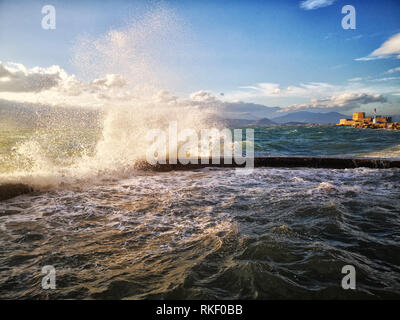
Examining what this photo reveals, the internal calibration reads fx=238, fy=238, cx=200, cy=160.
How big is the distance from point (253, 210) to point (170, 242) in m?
1.75

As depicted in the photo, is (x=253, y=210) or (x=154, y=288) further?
(x=253, y=210)

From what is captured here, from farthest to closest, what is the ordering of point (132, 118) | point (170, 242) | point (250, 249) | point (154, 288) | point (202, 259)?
1. point (132, 118)
2. point (170, 242)
3. point (250, 249)
4. point (202, 259)
5. point (154, 288)

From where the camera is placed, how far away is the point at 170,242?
123 inches

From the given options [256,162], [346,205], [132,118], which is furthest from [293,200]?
[132,118]

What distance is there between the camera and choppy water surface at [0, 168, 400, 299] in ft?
7.25

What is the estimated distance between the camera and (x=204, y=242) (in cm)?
308

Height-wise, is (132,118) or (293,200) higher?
(132,118)

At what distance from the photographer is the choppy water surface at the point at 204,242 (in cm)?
221
